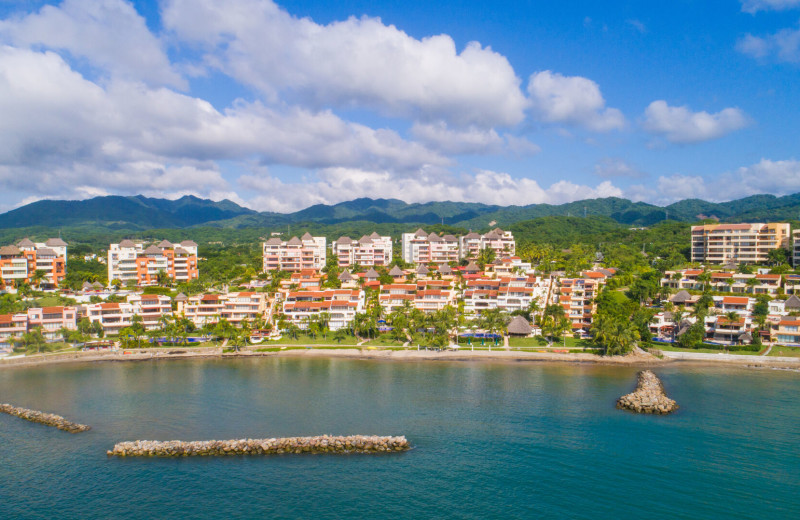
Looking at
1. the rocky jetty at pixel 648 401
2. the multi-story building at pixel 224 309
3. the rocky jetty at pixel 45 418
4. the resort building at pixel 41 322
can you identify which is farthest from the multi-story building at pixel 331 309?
the rocky jetty at pixel 648 401

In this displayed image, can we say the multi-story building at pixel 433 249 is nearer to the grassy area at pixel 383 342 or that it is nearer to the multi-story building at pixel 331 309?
the multi-story building at pixel 331 309

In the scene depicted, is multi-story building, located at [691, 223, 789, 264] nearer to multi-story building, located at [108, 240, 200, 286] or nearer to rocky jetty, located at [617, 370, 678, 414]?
rocky jetty, located at [617, 370, 678, 414]

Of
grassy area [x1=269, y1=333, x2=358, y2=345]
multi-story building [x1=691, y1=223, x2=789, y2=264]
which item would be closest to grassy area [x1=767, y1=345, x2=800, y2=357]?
multi-story building [x1=691, y1=223, x2=789, y2=264]

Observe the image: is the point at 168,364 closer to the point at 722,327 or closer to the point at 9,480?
the point at 9,480

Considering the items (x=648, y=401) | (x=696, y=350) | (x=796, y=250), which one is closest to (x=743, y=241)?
(x=796, y=250)

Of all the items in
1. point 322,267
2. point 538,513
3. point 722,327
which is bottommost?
point 538,513

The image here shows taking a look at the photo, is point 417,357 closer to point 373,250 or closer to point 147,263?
point 373,250

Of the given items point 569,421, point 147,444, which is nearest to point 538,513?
point 569,421
